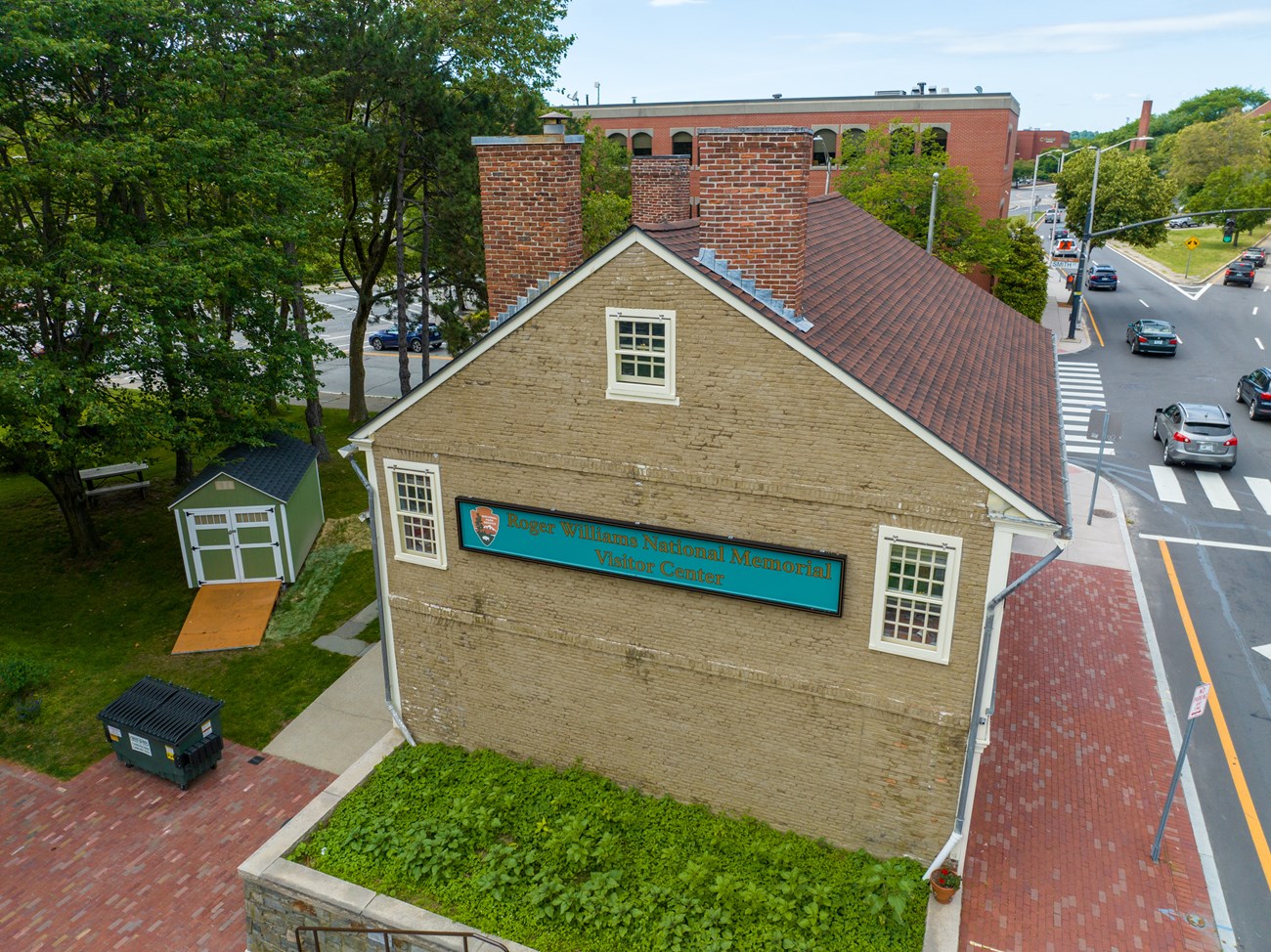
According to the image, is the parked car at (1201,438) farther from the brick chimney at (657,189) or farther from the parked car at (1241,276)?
the parked car at (1241,276)

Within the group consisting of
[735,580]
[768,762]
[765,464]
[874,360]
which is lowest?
[768,762]

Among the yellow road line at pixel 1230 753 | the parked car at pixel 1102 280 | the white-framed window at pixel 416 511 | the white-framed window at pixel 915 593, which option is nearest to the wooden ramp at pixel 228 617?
the white-framed window at pixel 416 511

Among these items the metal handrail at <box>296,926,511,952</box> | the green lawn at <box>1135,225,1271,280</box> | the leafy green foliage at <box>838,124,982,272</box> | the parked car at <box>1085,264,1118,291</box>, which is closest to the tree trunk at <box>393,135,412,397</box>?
the metal handrail at <box>296,926,511,952</box>

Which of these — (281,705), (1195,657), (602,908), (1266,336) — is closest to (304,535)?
(281,705)

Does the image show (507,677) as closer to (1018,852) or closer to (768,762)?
(768,762)

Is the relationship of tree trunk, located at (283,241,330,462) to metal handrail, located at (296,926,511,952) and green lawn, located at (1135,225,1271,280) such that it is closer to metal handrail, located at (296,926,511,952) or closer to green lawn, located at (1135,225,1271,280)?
metal handrail, located at (296,926,511,952)

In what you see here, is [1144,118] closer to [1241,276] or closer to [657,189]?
[1241,276]

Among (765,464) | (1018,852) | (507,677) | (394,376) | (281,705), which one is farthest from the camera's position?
(394,376)
